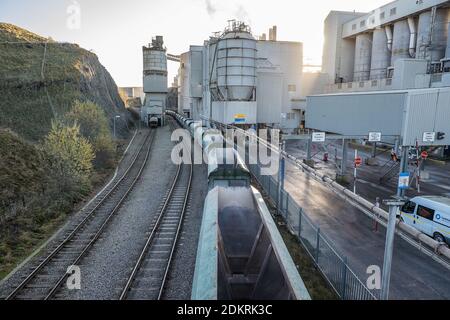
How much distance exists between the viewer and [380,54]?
170 feet

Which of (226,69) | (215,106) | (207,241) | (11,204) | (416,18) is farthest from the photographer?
(416,18)

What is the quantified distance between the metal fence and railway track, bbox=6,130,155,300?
9.54m

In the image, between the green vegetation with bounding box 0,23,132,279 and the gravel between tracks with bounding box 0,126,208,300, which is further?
the green vegetation with bounding box 0,23,132,279

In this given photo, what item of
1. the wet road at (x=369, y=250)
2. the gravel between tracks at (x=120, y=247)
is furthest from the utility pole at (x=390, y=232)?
the gravel between tracks at (x=120, y=247)

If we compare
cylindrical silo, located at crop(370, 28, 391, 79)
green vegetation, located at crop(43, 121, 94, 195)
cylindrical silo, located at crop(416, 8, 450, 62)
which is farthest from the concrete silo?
cylindrical silo, located at crop(370, 28, 391, 79)

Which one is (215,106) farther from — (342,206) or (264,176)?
(342,206)

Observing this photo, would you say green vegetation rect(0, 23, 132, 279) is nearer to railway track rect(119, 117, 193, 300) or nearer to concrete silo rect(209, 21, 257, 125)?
railway track rect(119, 117, 193, 300)

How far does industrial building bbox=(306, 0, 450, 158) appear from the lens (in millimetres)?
21734

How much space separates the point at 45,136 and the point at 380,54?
49.6 meters

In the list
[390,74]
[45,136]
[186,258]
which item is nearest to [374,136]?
[186,258]

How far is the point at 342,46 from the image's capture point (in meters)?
59.8

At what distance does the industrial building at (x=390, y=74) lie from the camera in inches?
856
